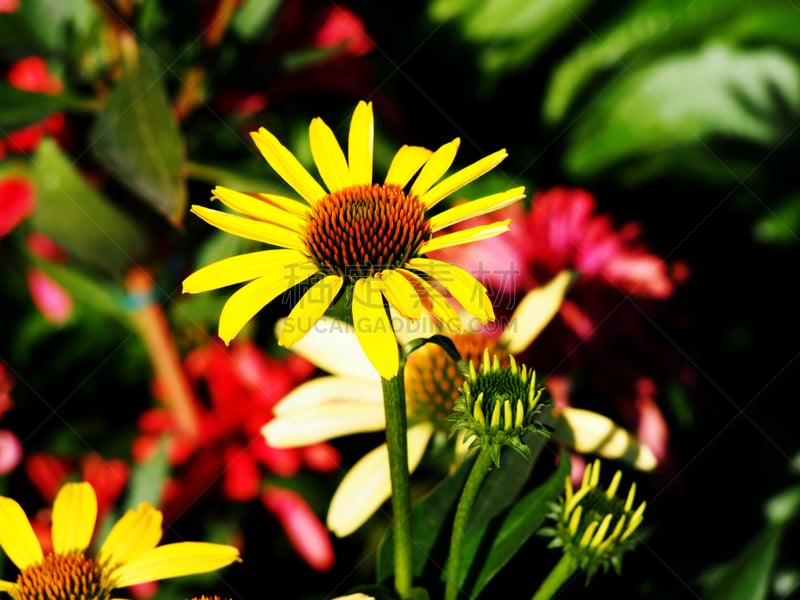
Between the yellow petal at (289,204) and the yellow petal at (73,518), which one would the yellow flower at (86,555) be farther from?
the yellow petal at (289,204)

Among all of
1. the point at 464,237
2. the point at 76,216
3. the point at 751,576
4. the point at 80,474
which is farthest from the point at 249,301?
the point at 80,474

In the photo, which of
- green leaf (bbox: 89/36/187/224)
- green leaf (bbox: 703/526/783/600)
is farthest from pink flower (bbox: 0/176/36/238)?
green leaf (bbox: 703/526/783/600)

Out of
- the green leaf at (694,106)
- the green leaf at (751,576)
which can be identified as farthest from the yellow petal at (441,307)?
the green leaf at (694,106)

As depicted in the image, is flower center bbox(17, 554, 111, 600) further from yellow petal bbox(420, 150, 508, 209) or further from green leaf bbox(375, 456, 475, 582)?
yellow petal bbox(420, 150, 508, 209)

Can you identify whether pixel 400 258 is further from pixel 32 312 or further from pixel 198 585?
pixel 32 312

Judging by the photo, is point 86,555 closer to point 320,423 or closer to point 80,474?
point 320,423

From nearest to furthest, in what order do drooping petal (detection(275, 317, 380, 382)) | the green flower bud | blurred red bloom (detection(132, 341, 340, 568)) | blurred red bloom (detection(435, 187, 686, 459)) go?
the green flower bud → drooping petal (detection(275, 317, 380, 382)) → blurred red bloom (detection(435, 187, 686, 459)) → blurred red bloom (detection(132, 341, 340, 568))
